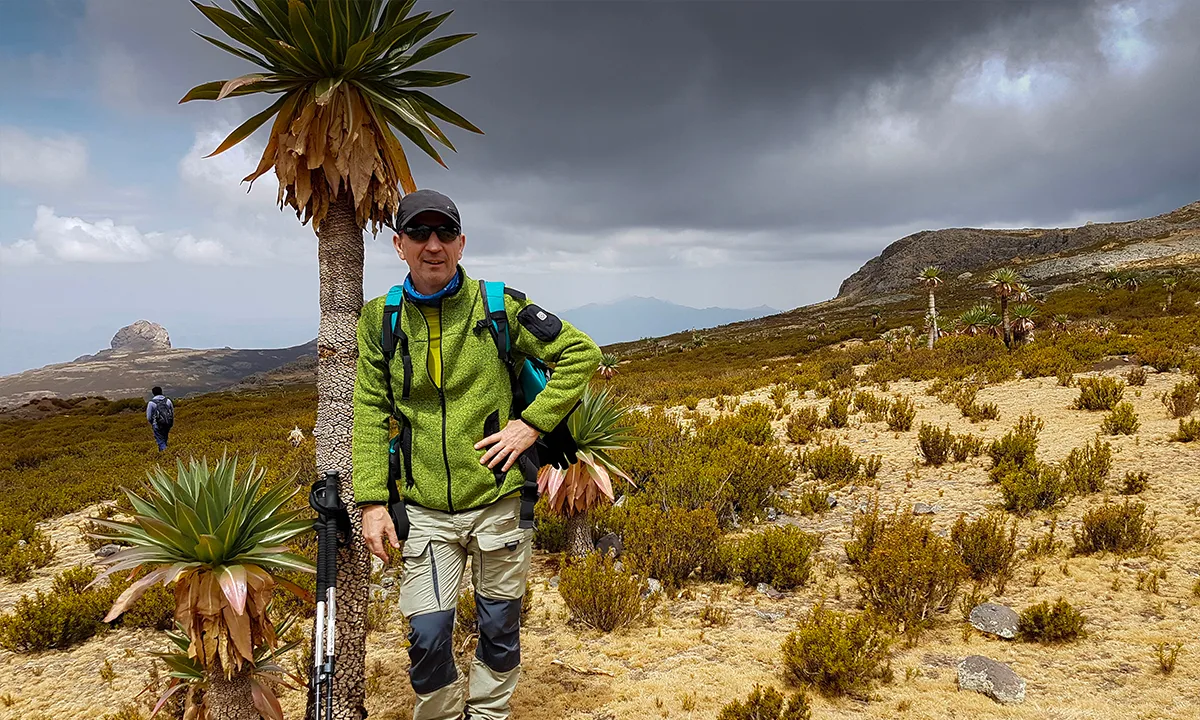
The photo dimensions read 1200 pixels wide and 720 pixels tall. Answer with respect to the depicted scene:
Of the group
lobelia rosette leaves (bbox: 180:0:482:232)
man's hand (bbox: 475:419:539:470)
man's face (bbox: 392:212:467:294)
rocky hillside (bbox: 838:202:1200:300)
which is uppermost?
rocky hillside (bbox: 838:202:1200:300)

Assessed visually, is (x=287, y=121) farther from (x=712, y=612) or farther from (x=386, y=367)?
(x=712, y=612)

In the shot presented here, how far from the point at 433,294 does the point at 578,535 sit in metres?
4.34

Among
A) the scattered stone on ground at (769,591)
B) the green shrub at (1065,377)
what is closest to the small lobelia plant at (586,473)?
the scattered stone on ground at (769,591)

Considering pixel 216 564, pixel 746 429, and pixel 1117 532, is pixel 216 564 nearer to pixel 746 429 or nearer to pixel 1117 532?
pixel 1117 532

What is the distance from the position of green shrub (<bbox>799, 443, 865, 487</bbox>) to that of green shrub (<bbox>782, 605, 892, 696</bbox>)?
4.69 meters

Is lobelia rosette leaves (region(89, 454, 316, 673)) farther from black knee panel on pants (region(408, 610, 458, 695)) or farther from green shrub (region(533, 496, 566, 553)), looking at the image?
green shrub (region(533, 496, 566, 553))

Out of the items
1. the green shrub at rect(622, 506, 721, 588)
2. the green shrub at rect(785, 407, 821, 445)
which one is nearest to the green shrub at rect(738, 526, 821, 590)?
the green shrub at rect(622, 506, 721, 588)

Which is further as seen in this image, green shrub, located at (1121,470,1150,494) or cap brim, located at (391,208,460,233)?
green shrub, located at (1121,470,1150,494)

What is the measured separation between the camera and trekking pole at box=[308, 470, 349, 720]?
2.61 m

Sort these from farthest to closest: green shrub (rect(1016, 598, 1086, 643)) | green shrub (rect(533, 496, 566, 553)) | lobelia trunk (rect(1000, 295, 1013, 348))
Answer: lobelia trunk (rect(1000, 295, 1013, 348))
green shrub (rect(533, 496, 566, 553))
green shrub (rect(1016, 598, 1086, 643))

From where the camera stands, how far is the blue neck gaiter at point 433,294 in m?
2.80

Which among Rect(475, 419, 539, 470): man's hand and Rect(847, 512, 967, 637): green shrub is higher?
Rect(475, 419, 539, 470): man's hand

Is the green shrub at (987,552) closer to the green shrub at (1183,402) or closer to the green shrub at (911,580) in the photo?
the green shrub at (911,580)

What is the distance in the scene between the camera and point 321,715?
2.57 m
